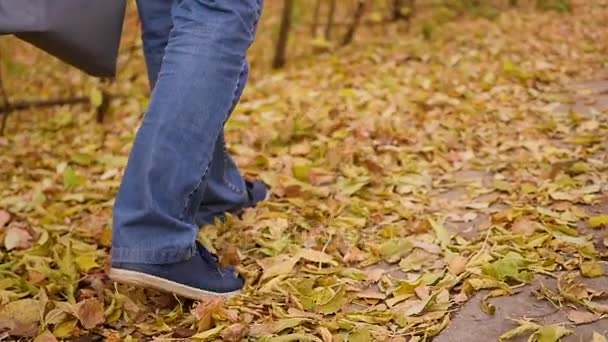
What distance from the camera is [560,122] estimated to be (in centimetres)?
293

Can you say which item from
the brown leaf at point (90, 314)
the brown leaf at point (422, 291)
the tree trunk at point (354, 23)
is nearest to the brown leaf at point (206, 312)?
the brown leaf at point (90, 314)

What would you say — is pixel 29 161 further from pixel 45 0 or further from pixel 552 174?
pixel 552 174

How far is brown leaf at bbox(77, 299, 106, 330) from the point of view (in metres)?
1.59

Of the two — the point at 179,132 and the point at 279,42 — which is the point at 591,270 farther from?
the point at 279,42

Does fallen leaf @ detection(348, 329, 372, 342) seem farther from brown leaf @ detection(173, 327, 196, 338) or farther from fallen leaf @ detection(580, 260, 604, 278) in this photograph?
fallen leaf @ detection(580, 260, 604, 278)

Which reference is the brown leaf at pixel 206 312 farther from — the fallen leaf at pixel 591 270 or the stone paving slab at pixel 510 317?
the fallen leaf at pixel 591 270

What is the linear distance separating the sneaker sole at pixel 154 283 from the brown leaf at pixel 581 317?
0.76 m

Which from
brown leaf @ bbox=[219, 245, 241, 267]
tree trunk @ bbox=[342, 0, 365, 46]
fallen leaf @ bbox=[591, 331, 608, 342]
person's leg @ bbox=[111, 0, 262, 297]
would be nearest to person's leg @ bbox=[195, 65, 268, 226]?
brown leaf @ bbox=[219, 245, 241, 267]

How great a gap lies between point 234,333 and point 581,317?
0.69 meters

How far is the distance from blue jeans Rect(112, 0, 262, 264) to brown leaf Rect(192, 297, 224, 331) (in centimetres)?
11

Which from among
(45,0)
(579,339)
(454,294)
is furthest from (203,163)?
(579,339)

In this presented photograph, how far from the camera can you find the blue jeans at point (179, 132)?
150 centimetres

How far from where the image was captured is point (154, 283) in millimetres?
1525

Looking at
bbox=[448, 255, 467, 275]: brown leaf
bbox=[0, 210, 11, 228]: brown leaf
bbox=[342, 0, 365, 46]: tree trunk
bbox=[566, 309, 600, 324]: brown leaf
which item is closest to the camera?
bbox=[566, 309, 600, 324]: brown leaf
